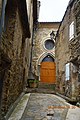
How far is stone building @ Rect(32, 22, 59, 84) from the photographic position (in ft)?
60.5

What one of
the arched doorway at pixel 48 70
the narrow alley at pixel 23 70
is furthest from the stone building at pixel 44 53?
the narrow alley at pixel 23 70

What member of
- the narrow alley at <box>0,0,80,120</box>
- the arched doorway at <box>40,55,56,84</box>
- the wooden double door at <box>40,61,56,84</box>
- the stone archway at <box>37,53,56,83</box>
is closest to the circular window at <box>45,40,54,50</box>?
the stone archway at <box>37,53,56,83</box>

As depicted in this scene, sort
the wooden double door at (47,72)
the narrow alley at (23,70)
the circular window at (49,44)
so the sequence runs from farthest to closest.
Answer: the circular window at (49,44)
the wooden double door at (47,72)
the narrow alley at (23,70)

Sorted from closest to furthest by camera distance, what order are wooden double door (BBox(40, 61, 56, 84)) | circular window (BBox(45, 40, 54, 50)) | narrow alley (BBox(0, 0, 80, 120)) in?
narrow alley (BBox(0, 0, 80, 120)) → wooden double door (BBox(40, 61, 56, 84)) → circular window (BBox(45, 40, 54, 50))

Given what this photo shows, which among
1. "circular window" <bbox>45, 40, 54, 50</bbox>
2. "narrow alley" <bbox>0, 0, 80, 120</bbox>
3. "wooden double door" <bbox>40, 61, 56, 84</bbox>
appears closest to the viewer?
"narrow alley" <bbox>0, 0, 80, 120</bbox>

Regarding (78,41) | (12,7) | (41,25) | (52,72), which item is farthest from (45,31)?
(12,7)

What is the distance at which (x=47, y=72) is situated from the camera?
61.2 ft

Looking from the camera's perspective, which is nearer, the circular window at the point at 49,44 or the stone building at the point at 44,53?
the stone building at the point at 44,53

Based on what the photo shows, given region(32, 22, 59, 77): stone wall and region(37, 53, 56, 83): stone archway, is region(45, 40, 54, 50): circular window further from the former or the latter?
region(37, 53, 56, 83): stone archway

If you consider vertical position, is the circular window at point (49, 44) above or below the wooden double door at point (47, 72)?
above

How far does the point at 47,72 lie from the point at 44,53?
7.20ft

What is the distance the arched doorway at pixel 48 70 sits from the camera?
18.4 m

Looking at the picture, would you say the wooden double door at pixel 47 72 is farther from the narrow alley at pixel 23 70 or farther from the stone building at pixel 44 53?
the narrow alley at pixel 23 70

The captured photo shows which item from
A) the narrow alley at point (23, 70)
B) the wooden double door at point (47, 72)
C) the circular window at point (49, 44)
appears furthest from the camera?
the circular window at point (49, 44)
